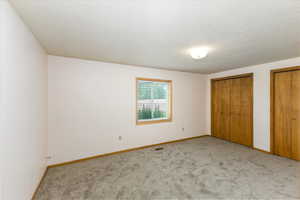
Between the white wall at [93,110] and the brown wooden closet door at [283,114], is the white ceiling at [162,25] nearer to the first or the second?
the white wall at [93,110]

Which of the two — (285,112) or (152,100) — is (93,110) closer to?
(152,100)

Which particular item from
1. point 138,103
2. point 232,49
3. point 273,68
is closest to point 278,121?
point 273,68

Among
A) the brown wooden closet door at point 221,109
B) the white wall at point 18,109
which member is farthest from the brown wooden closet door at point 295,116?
the white wall at point 18,109

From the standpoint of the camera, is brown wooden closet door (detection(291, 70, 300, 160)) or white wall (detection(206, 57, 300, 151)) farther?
white wall (detection(206, 57, 300, 151))

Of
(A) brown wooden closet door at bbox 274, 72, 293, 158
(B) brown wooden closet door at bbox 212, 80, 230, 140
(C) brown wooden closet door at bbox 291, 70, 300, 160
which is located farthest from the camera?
(B) brown wooden closet door at bbox 212, 80, 230, 140

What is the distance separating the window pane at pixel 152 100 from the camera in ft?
12.8

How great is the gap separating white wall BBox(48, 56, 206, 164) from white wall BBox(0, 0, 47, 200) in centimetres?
76

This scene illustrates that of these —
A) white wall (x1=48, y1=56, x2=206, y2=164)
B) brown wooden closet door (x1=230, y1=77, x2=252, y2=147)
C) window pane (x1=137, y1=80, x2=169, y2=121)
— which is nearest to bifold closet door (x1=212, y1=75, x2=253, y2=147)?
brown wooden closet door (x1=230, y1=77, x2=252, y2=147)

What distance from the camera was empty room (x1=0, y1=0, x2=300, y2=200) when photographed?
138 centimetres

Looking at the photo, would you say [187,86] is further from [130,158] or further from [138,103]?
[130,158]

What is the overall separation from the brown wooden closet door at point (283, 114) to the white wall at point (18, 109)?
4.93 m

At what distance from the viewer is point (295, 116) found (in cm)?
302

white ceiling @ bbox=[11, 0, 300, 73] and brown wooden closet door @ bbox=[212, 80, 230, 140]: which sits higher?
white ceiling @ bbox=[11, 0, 300, 73]

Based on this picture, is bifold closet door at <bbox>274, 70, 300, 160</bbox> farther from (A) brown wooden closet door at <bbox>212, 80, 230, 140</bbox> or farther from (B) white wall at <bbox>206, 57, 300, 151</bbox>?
(A) brown wooden closet door at <bbox>212, 80, 230, 140</bbox>
